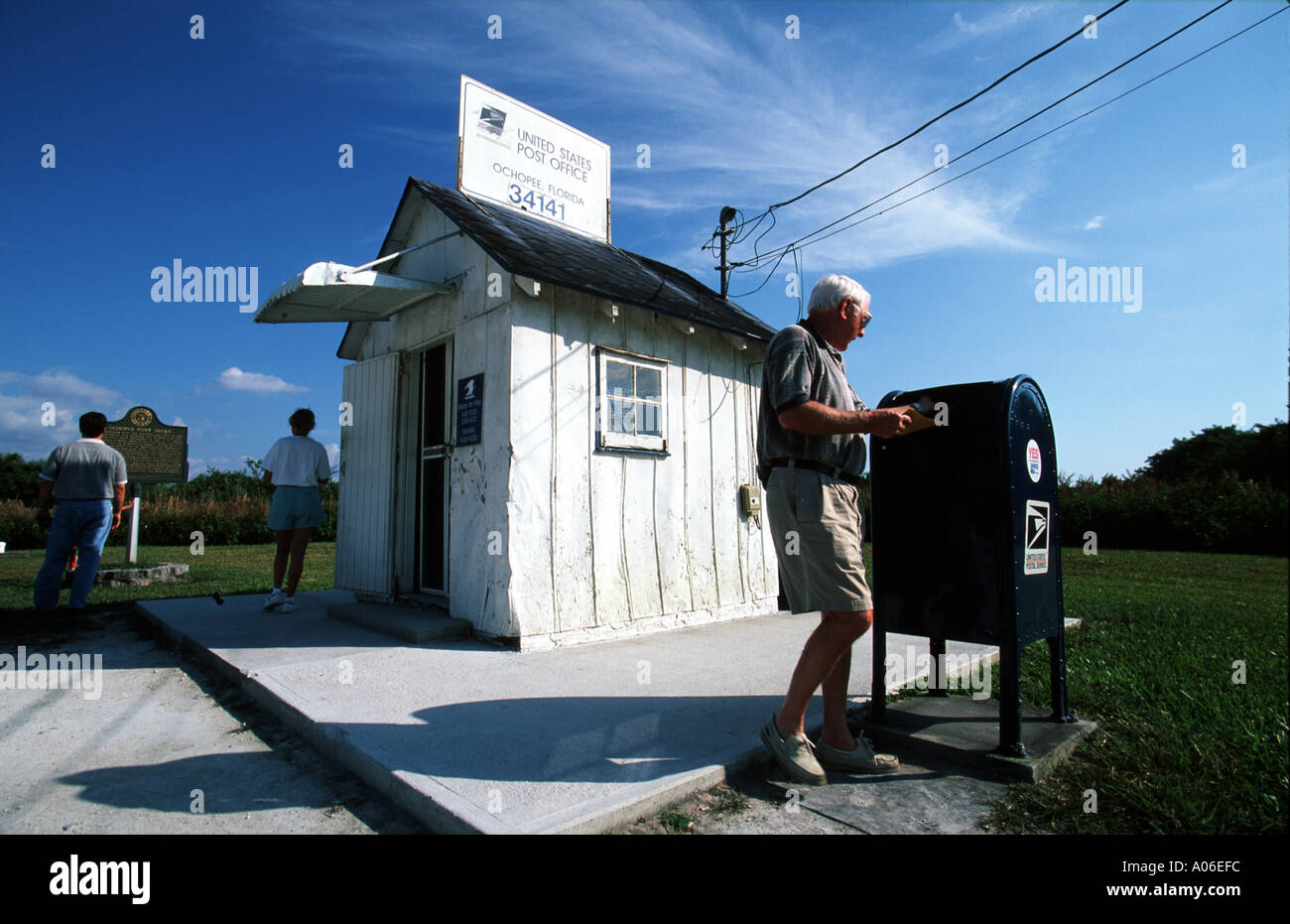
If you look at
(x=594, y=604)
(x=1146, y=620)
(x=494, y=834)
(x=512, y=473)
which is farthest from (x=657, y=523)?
(x=1146, y=620)

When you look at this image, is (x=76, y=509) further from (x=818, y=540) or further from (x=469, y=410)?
(x=818, y=540)

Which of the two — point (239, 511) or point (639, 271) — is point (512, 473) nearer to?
point (639, 271)

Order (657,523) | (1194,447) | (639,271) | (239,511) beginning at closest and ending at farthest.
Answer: (657,523) < (639,271) < (239,511) < (1194,447)

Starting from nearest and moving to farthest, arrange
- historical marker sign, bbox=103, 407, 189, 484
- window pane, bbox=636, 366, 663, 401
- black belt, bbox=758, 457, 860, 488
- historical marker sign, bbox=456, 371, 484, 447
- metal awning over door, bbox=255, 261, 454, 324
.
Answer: black belt, bbox=758, 457, 860, 488, metal awning over door, bbox=255, 261, 454, 324, historical marker sign, bbox=456, 371, 484, 447, window pane, bbox=636, 366, 663, 401, historical marker sign, bbox=103, 407, 189, 484

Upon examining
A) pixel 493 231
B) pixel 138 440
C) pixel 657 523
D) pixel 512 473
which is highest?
pixel 493 231

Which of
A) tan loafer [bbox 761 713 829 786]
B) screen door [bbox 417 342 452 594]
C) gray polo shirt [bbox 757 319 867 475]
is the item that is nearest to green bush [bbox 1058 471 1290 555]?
screen door [bbox 417 342 452 594]

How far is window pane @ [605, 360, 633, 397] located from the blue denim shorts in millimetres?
3018

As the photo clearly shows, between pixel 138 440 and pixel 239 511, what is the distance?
43.4ft

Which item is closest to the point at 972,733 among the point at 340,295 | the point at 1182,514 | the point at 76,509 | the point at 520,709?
the point at 520,709

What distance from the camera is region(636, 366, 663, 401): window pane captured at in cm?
640

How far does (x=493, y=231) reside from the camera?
5918 millimetres

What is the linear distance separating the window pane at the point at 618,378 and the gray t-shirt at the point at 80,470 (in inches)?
196

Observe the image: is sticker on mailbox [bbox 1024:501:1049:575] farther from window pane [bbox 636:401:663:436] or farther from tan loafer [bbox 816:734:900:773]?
window pane [bbox 636:401:663:436]
